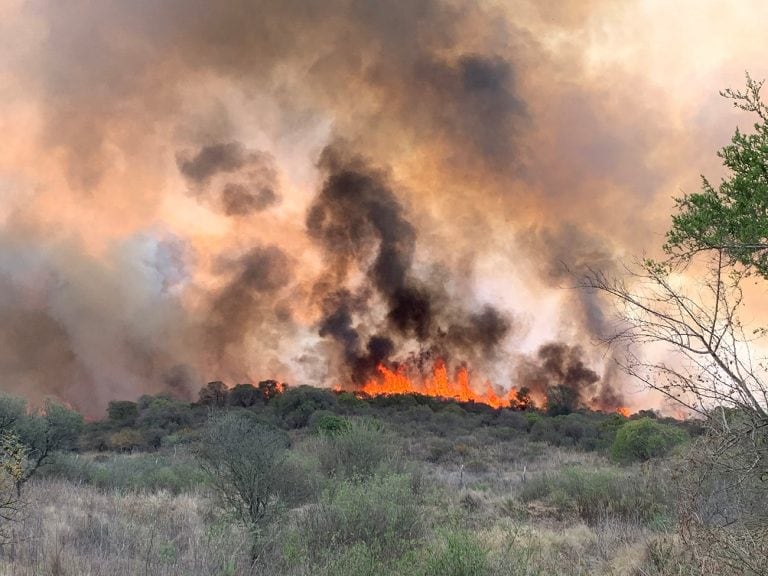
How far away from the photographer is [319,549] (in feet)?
32.7

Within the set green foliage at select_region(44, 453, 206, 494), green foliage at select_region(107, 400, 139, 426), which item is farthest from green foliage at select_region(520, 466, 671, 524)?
green foliage at select_region(107, 400, 139, 426)

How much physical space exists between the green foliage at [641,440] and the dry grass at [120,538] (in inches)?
829

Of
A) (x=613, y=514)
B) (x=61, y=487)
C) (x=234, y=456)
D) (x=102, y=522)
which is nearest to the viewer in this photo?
(x=102, y=522)

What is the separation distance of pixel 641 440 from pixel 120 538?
2524 centimetres

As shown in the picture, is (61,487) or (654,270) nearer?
(654,270)

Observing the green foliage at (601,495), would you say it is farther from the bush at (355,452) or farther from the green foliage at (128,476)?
the green foliage at (128,476)

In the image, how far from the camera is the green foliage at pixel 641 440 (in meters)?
26.1

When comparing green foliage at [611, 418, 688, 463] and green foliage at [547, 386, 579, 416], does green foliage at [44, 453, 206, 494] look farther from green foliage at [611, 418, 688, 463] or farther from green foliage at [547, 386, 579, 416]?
green foliage at [547, 386, 579, 416]

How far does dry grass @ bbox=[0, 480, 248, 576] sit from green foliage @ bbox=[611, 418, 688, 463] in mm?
21049

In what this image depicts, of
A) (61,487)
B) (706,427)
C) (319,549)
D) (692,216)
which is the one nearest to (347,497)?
(319,549)

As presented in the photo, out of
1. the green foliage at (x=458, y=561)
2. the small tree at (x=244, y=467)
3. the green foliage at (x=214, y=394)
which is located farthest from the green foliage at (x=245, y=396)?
the green foliage at (x=458, y=561)

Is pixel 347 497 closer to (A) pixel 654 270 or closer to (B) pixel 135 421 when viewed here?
(A) pixel 654 270

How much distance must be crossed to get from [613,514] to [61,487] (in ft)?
58.5

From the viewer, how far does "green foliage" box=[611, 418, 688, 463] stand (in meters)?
26.1
